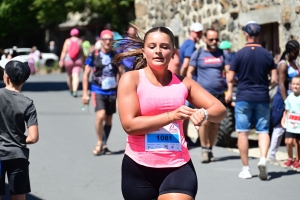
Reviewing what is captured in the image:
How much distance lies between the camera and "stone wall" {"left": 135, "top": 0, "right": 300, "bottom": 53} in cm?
1266

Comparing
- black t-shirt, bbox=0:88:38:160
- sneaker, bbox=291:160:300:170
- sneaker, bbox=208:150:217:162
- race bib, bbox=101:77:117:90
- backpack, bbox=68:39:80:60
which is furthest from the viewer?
backpack, bbox=68:39:80:60

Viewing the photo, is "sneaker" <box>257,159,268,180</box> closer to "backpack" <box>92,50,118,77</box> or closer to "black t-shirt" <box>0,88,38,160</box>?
"backpack" <box>92,50,118,77</box>

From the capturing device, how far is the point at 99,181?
914 centimetres

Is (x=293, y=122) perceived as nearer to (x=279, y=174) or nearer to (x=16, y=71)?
(x=279, y=174)

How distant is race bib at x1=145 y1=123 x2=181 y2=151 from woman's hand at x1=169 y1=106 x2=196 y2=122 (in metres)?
0.24

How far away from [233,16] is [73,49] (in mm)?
5633

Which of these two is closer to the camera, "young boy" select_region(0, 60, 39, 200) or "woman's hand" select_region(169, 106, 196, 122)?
"woman's hand" select_region(169, 106, 196, 122)

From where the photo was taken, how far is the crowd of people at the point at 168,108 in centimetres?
488

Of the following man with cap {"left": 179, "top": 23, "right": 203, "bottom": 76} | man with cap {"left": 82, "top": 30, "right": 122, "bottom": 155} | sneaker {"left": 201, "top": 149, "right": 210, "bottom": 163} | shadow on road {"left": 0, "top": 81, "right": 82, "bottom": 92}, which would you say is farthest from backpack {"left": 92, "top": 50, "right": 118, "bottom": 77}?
shadow on road {"left": 0, "top": 81, "right": 82, "bottom": 92}

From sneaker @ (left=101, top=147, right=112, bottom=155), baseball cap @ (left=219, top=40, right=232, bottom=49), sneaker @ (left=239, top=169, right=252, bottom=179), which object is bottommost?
sneaker @ (left=101, top=147, right=112, bottom=155)

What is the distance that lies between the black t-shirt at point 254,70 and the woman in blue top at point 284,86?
0.81 m

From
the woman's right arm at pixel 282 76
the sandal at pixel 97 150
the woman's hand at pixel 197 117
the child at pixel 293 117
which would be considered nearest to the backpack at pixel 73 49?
the sandal at pixel 97 150

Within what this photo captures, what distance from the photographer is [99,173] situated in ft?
31.6

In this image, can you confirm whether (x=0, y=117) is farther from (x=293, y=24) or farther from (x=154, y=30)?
(x=293, y=24)
